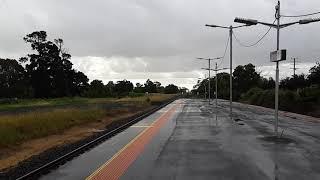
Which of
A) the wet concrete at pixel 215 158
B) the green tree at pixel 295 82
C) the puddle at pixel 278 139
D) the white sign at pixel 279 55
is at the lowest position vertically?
the wet concrete at pixel 215 158

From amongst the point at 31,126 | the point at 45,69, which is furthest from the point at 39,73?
the point at 31,126

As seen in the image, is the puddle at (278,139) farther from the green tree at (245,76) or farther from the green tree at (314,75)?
the green tree at (245,76)

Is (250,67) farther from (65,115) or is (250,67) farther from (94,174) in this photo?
(94,174)

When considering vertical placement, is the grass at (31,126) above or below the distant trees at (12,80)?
below

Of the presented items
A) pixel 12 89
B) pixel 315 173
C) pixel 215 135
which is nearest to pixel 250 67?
pixel 12 89

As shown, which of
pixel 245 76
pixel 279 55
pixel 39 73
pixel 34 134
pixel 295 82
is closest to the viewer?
pixel 279 55

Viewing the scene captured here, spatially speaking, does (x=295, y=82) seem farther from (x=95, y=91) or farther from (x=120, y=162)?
(x=95, y=91)

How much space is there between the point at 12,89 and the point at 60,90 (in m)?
10.7

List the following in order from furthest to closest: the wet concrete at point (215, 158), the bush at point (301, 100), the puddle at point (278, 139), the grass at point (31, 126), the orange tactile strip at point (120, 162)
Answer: the bush at point (301, 100) → the grass at point (31, 126) → the puddle at point (278, 139) → the orange tactile strip at point (120, 162) → the wet concrete at point (215, 158)

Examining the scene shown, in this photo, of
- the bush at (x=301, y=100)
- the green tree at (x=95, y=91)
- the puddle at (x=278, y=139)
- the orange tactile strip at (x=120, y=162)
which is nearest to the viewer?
the orange tactile strip at (x=120, y=162)

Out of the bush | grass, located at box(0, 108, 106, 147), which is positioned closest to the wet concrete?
grass, located at box(0, 108, 106, 147)

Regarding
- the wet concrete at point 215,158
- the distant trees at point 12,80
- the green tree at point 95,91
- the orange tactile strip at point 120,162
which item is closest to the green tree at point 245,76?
the green tree at point 95,91

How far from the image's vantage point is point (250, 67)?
15012cm

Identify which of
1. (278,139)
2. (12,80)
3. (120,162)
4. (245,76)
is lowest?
(120,162)
